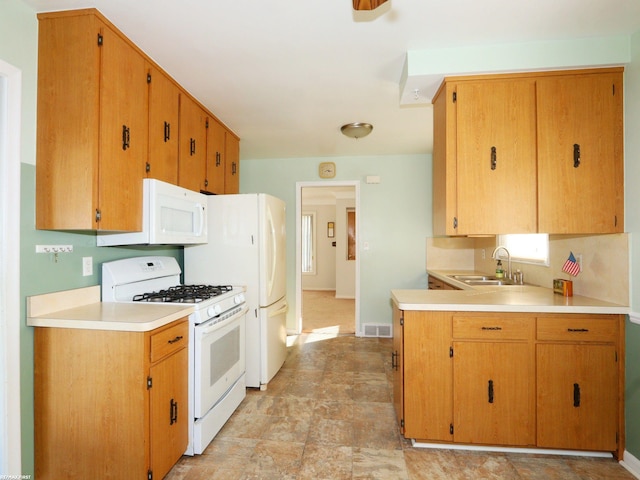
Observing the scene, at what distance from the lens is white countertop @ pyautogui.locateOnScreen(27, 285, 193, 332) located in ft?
5.07

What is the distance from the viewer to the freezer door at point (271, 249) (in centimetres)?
280

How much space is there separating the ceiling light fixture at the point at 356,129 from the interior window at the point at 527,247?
1727 millimetres

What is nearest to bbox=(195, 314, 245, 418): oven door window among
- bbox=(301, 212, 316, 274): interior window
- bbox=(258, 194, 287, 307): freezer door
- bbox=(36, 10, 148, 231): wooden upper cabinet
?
bbox=(258, 194, 287, 307): freezer door

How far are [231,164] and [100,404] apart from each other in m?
2.38

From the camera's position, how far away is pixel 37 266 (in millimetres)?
1658

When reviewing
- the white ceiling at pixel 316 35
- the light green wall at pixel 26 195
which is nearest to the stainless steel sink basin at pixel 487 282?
the white ceiling at pixel 316 35

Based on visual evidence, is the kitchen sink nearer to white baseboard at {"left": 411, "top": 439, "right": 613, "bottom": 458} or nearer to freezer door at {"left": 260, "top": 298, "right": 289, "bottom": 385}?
white baseboard at {"left": 411, "top": 439, "right": 613, "bottom": 458}

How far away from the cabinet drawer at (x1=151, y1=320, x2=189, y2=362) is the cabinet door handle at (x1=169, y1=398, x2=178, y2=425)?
284mm

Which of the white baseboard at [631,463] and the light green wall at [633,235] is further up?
the light green wall at [633,235]

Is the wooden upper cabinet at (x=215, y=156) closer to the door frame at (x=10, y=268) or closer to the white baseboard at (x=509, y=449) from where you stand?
the door frame at (x=10, y=268)

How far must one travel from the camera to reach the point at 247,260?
280cm

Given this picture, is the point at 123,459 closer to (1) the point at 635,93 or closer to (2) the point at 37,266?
(2) the point at 37,266

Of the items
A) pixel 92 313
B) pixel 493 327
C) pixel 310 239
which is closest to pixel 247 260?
pixel 92 313

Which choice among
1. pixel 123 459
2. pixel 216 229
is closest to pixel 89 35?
pixel 216 229
